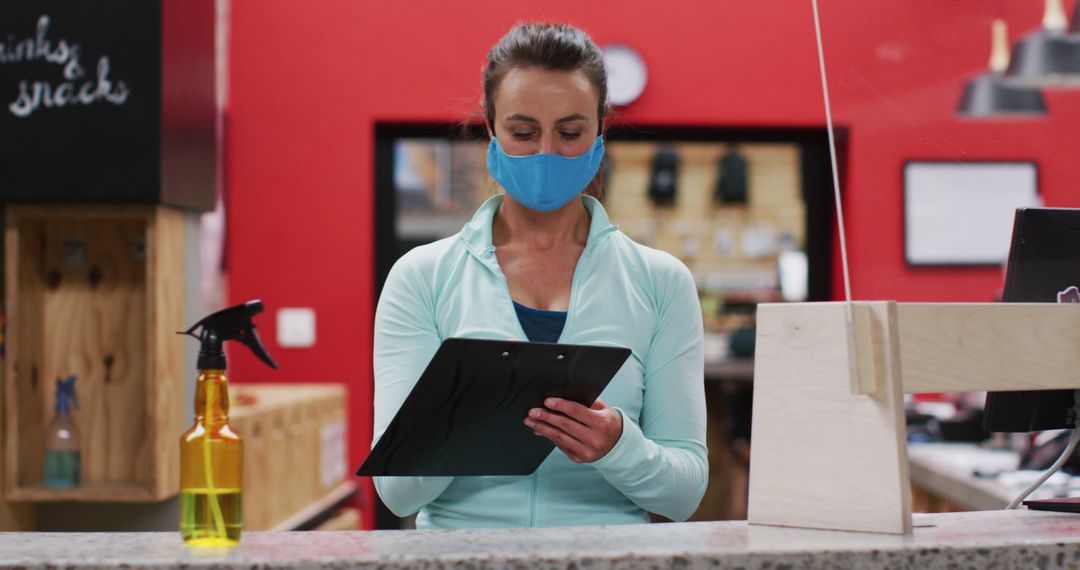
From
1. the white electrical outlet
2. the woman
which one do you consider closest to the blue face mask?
the woman

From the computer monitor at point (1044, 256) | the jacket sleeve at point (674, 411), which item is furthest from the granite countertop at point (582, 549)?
the computer monitor at point (1044, 256)

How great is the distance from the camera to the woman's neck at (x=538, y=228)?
5.48ft

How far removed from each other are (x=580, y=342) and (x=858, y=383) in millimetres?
418

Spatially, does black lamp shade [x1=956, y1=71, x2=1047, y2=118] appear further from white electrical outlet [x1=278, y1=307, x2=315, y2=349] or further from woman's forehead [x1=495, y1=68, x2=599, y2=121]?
white electrical outlet [x1=278, y1=307, x2=315, y2=349]

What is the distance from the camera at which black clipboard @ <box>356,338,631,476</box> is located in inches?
48.7

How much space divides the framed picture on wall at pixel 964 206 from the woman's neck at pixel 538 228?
45 centimetres

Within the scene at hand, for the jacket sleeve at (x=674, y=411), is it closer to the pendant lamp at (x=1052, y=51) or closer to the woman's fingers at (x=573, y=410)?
the woman's fingers at (x=573, y=410)

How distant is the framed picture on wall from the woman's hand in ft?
1.40

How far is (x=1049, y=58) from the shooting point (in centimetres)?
224

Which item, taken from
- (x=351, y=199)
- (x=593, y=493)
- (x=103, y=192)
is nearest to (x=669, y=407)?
(x=593, y=493)

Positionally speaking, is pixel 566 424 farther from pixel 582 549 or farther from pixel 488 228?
pixel 488 228

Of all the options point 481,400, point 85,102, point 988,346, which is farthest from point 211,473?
point 85,102

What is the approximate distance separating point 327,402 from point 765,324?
3137 mm

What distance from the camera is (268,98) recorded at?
4828mm
